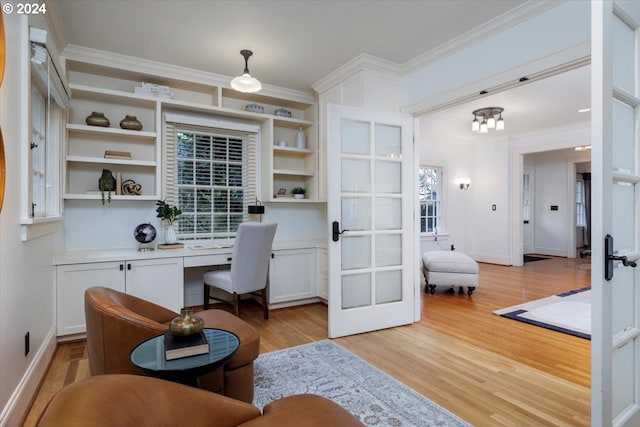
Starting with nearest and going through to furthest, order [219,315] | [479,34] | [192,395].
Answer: [192,395] < [219,315] < [479,34]

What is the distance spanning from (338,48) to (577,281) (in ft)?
17.2

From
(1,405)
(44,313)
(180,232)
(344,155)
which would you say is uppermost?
(344,155)

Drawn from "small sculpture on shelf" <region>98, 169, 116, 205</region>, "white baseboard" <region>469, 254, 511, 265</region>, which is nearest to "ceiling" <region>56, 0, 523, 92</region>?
"small sculpture on shelf" <region>98, 169, 116, 205</region>

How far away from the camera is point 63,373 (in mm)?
2381

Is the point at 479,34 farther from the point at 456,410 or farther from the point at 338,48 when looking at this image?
the point at 456,410

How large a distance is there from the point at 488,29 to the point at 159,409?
3.26 m

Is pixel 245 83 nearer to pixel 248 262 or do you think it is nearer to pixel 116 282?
pixel 248 262

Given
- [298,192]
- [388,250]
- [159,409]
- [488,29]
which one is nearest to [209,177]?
[298,192]

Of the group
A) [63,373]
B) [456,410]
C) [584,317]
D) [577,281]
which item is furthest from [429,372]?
[577,281]

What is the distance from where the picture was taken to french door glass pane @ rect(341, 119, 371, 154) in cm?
317

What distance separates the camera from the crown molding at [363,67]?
3.36 metres

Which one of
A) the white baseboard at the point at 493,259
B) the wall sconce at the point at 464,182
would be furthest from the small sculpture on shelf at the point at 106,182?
the white baseboard at the point at 493,259

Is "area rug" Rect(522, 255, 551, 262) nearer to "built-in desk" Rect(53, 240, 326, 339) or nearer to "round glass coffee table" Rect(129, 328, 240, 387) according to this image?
"built-in desk" Rect(53, 240, 326, 339)

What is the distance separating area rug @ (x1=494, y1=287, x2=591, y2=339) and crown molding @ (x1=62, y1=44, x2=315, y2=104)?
3824mm
